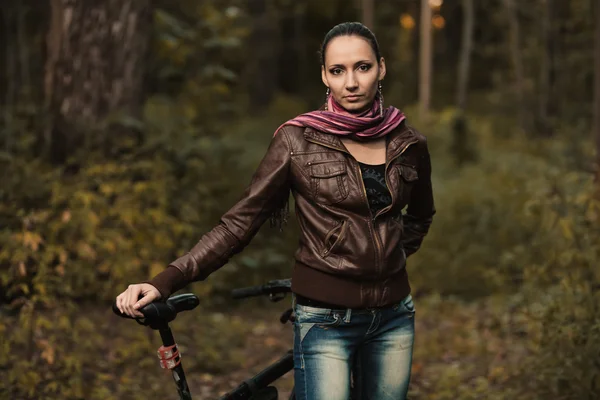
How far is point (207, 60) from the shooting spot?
448 inches

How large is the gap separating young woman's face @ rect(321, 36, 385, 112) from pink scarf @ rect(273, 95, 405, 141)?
4 centimetres

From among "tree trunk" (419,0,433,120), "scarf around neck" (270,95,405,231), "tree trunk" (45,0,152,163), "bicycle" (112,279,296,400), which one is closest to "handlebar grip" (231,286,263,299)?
"bicycle" (112,279,296,400)

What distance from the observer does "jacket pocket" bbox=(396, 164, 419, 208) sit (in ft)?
11.3

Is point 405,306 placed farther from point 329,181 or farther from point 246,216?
point 246,216

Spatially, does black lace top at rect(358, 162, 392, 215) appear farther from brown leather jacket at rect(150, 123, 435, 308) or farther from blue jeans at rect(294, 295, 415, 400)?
blue jeans at rect(294, 295, 415, 400)

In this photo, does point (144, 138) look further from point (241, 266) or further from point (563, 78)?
point (563, 78)

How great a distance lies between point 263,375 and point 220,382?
3.39 metres

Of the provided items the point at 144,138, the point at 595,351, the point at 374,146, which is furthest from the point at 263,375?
the point at 144,138

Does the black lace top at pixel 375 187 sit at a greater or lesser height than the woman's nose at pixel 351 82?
lesser

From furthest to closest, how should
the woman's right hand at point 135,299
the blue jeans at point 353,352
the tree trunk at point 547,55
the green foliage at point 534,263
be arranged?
the tree trunk at point 547,55 → the green foliage at point 534,263 → the blue jeans at point 353,352 → the woman's right hand at point 135,299

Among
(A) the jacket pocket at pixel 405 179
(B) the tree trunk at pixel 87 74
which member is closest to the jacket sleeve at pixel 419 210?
(A) the jacket pocket at pixel 405 179

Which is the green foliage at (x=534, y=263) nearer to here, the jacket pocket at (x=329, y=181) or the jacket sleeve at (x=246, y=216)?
the jacket pocket at (x=329, y=181)

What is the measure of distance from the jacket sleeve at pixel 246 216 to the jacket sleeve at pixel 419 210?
0.71m

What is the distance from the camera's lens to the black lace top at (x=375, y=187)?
3.35 m
